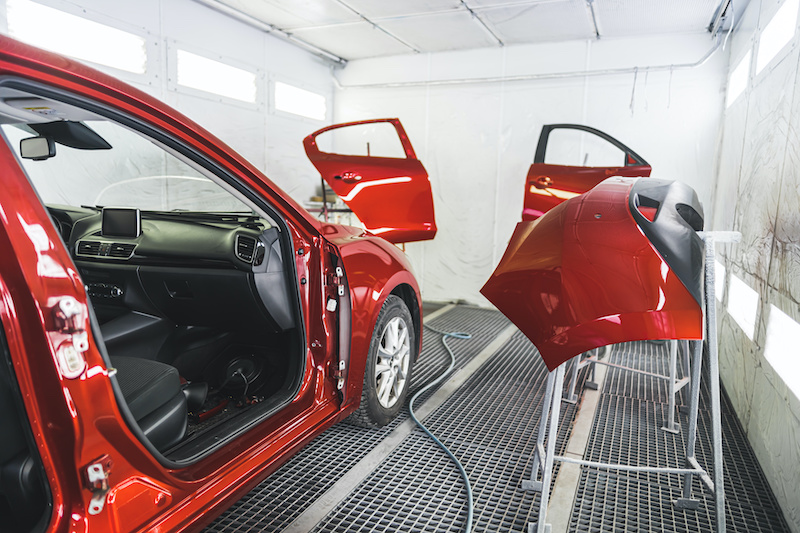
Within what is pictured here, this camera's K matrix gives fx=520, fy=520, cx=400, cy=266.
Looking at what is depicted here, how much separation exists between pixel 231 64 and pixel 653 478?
4738 mm

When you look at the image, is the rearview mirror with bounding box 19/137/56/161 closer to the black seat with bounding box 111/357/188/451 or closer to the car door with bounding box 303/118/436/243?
the black seat with bounding box 111/357/188/451

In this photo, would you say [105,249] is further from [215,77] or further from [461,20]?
[461,20]

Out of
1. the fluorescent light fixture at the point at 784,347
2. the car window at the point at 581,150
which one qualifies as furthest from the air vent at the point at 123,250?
the car window at the point at 581,150

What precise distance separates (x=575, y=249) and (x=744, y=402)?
1992mm

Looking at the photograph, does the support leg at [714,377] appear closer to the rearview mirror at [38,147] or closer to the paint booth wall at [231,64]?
the rearview mirror at [38,147]

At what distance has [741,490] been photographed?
87.7 inches

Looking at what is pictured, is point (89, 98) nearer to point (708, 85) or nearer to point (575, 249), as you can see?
point (575, 249)

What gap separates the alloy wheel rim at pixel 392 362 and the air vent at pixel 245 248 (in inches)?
30.2

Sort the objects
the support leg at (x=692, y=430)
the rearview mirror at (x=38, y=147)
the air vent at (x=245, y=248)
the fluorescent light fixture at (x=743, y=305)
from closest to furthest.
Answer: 1. the rearview mirror at (x=38, y=147)
2. the support leg at (x=692, y=430)
3. the air vent at (x=245, y=248)
4. the fluorescent light fixture at (x=743, y=305)

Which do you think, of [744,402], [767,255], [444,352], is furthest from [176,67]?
[744,402]

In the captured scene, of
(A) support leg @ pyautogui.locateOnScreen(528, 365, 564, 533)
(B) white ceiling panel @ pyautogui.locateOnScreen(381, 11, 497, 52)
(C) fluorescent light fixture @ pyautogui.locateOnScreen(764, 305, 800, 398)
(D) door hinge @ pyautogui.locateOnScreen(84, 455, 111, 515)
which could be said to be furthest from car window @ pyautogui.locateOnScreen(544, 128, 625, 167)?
(D) door hinge @ pyautogui.locateOnScreen(84, 455, 111, 515)

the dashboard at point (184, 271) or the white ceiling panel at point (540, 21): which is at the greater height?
the white ceiling panel at point (540, 21)

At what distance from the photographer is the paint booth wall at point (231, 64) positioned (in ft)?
13.1

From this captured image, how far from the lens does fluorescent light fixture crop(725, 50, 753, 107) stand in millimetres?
3836
